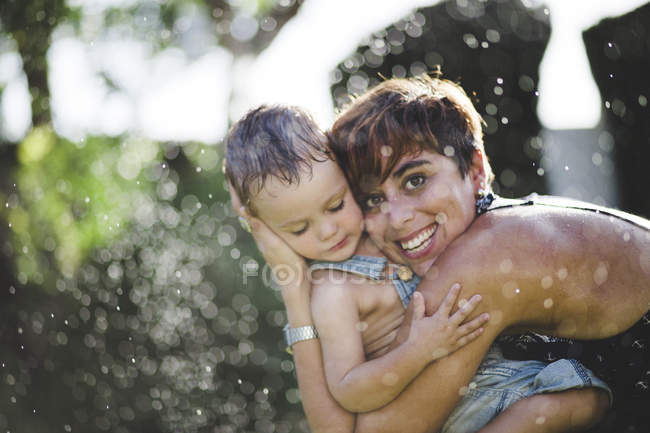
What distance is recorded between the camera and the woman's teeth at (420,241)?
2123 mm

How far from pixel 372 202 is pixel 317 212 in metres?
0.23

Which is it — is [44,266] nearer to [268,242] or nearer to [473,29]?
[473,29]

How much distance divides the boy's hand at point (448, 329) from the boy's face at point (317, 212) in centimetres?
57

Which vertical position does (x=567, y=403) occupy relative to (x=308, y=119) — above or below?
below

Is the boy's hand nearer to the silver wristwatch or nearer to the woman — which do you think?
the woman

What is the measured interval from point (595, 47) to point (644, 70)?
54 cm

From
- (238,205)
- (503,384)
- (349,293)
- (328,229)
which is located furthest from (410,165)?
(503,384)

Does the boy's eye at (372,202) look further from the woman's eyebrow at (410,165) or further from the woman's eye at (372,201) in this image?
the woman's eyebrow at (410,165)

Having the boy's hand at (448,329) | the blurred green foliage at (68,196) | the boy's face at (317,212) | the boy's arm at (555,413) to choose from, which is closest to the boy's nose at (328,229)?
the boy's face at (317,212)

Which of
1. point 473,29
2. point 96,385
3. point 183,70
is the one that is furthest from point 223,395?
point 183,70

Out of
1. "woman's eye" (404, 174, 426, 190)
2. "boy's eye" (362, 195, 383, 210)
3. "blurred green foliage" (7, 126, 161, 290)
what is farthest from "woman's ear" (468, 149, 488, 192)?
"blurred green foliage" (7, 126, 161, 290)

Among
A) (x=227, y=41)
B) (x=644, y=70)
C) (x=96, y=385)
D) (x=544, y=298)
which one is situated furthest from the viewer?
(x=227, y=41)

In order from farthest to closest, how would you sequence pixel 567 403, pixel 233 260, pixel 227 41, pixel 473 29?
1. pixel 227 41
2. pixel 233 260
3. pixel 473 29
4. pixel 567 403

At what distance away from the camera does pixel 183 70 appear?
10383 millimetres
